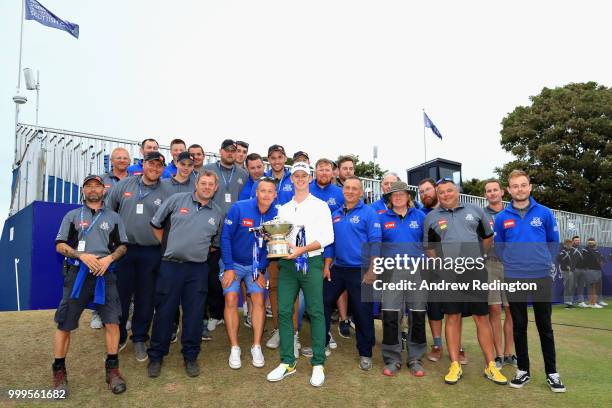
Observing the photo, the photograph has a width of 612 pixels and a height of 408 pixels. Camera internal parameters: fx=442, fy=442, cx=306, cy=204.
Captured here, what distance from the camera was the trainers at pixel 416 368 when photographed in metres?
5.08

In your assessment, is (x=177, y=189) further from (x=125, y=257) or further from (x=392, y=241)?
(x=392, y=241)

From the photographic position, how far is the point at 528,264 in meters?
4.87

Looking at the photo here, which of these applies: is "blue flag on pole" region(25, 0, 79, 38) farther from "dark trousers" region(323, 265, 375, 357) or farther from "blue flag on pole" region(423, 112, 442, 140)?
"blue flag on pole" region(423, 112, 442, 140)

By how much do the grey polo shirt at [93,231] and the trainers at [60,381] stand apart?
3.87ft

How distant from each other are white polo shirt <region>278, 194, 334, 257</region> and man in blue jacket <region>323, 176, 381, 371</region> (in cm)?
39

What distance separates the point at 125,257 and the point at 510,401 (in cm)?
446

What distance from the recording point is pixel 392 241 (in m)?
5.34

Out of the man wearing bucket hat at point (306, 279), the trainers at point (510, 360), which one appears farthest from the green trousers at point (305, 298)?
the trainers at point (510, 360)

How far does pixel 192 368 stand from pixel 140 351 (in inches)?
30.0

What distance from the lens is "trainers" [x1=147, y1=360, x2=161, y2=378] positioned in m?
4.68

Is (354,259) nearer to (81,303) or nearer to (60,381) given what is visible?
(81,303)

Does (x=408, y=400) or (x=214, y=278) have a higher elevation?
(x=214, y=278)

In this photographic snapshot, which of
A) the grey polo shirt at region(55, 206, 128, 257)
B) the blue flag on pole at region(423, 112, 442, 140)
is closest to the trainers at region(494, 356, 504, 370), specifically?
the grey polo shirt at region(55, 206, 128, 257)

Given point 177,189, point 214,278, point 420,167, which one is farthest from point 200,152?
point 420,167
